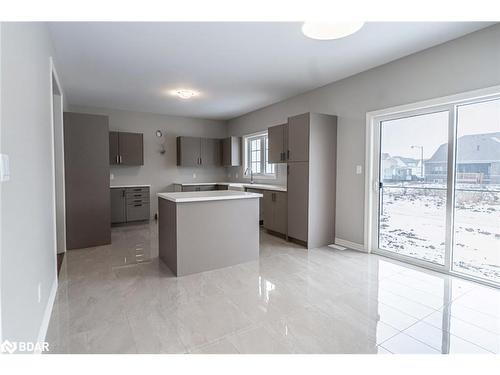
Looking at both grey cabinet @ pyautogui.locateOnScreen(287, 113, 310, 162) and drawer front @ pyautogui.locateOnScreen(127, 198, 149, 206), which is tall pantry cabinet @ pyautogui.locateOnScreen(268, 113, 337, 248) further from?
drawer front @ pyautogui.locateOnScreen(127, 198, 149, 206)

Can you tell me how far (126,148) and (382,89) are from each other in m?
5.12

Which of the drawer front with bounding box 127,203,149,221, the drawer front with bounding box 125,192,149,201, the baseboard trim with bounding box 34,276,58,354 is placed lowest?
the baseboard trim with bounding box 34,276,58,354

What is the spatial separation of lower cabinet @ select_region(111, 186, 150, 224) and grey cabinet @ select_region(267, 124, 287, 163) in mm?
3004

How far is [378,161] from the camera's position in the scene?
380 centimetres

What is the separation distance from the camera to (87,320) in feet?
6.91

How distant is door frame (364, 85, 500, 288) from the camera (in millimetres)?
2893

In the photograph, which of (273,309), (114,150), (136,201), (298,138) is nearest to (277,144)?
(298,138)

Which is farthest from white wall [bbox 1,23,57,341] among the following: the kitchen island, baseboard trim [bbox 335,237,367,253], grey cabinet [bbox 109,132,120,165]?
baseboard trim [bbox 335,237,367,253]

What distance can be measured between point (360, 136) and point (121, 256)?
3.84 metres

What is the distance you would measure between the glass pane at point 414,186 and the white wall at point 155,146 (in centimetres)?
478

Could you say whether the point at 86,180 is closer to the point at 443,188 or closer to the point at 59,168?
the point at 59,168

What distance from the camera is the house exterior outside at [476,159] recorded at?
2.73m

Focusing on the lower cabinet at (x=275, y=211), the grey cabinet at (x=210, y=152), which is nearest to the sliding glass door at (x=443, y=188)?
the lower cabinet at (x=275, y=211)

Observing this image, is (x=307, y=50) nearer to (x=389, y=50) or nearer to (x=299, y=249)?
(x=389, y=50)
